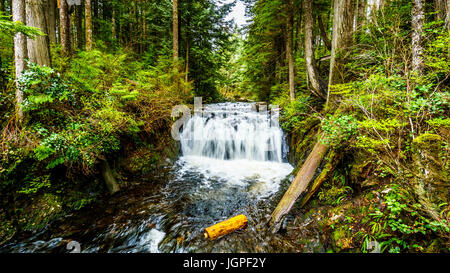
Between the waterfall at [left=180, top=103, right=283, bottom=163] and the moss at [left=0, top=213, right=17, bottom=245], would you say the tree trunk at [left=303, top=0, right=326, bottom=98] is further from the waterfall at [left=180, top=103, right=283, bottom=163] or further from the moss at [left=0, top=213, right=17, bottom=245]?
the moss at [left=0, top=213, right=17, bottom=245]

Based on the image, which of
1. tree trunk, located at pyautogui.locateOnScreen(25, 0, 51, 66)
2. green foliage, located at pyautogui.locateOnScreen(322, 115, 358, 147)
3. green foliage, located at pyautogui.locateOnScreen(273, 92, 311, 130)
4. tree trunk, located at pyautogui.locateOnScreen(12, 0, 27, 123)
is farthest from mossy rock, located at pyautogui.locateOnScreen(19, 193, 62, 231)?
green foliage, located at pyautogui.locateOnScreen(273, 92, 311, 130)

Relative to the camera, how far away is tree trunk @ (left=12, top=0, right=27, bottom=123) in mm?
3957

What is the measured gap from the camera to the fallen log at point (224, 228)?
12.2 feet

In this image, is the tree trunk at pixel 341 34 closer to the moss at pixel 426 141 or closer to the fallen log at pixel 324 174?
the fallen log at pixel 324 174

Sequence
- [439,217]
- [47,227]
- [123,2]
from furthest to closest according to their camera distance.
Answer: [123,2], [47,227], [439,217]

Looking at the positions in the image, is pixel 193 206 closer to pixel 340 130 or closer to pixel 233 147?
pixel 340 130

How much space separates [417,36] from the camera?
12.0 feet

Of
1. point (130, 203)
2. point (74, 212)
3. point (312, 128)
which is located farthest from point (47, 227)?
point (312, 128)

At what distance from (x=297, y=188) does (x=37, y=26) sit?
290 inches

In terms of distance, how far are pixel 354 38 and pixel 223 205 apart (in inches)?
263

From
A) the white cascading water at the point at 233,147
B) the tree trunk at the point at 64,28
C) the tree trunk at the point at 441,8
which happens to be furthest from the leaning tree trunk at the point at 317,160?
the tree trunk at the point at 64,28

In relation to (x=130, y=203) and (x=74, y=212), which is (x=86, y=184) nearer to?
(x=74, y=212)
